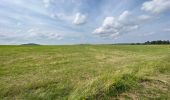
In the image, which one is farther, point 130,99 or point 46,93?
point 46,93

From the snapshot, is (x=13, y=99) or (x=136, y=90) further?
(x=136, y=90)

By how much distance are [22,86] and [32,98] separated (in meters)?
1.48

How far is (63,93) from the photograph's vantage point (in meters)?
6.30

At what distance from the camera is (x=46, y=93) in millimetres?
6309

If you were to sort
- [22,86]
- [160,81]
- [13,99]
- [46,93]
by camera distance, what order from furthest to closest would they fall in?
[160,81] → [22,86] → [46,93] → [13,99]

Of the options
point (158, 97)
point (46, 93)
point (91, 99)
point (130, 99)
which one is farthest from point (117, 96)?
point (46, 93)

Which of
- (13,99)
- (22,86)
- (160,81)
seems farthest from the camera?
(160,81)

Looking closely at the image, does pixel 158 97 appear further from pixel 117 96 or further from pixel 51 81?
pixel 51 81

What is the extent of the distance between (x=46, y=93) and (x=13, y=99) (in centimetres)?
103

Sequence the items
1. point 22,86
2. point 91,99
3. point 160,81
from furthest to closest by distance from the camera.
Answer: point 160,81
point 22,86
point 91,99

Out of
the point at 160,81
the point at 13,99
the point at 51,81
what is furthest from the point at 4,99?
the point at 160,81

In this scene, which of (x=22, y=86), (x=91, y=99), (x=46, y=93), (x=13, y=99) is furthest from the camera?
(x=22, y=86)

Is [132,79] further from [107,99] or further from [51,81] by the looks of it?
[51,81]

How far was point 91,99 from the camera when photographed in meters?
5.55
